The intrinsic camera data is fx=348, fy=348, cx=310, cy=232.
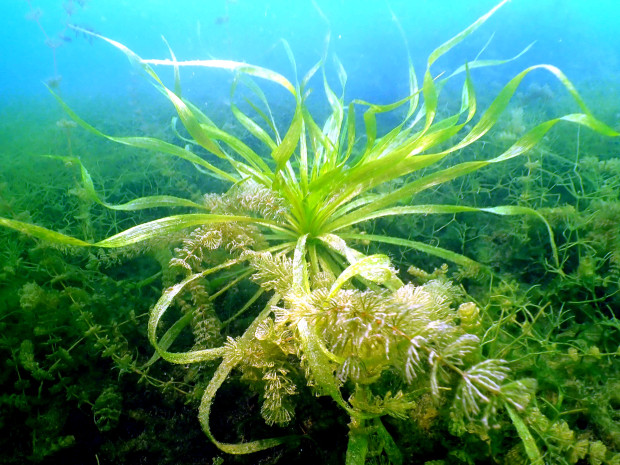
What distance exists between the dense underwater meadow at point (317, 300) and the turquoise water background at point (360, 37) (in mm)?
3049

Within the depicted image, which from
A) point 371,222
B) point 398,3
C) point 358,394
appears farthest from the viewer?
point 398,3

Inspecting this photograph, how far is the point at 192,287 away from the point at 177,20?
1058cm

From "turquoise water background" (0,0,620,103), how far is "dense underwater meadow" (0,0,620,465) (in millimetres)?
3049

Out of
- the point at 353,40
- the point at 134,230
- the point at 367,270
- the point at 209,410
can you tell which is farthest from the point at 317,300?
the point at 353,40

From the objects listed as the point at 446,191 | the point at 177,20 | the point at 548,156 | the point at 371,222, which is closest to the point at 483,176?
the point at 446,191

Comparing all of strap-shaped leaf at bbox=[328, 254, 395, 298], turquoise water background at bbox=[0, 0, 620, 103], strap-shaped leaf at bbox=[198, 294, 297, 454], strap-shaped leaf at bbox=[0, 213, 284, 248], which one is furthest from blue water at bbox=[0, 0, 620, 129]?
strap-shaped leaf at bbox=[328, 254, 395, 298]

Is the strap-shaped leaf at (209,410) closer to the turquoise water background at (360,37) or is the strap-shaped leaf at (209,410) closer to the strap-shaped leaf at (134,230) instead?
the strap-shaped leaf at (134,230)

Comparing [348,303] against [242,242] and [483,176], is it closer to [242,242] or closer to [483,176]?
[242,242]

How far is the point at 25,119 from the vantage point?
195 inches

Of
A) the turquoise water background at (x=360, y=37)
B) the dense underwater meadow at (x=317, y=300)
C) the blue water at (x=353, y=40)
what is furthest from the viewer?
the turquoise water background at (x=360, y=37)

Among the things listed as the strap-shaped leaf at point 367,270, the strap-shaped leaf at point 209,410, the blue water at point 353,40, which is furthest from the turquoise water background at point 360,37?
the strap-shaped leaf at point 209,410

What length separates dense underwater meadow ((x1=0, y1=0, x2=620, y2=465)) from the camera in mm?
1036

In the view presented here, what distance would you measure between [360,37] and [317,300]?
849cm

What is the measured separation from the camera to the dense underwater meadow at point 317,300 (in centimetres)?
104
